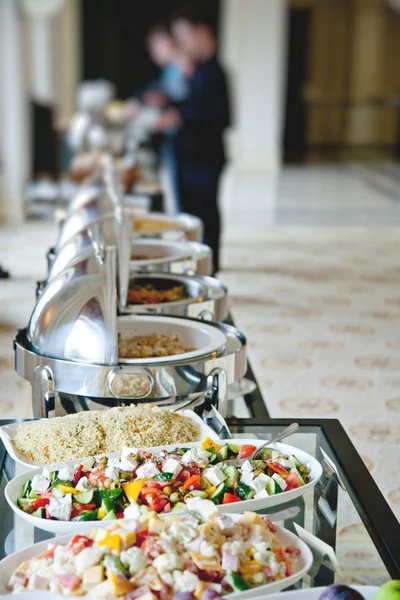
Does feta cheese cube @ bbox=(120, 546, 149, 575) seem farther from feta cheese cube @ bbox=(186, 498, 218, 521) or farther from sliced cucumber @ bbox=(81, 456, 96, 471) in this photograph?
sliced cucumber @ bbox=(81, 456, 96, 471)

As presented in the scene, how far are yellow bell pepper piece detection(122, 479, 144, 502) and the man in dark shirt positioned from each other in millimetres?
4054

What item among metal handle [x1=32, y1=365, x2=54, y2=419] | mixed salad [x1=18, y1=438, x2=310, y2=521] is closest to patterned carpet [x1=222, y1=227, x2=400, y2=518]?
metal handle [x1=32, y1=365, x2=54, y2=419]

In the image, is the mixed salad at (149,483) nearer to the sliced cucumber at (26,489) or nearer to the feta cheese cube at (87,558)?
the sliced cucumber at (26,489)

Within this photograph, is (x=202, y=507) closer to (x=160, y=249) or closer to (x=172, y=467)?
(x=172, y=467)

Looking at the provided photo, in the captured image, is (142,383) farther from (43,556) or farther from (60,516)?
(43,556)

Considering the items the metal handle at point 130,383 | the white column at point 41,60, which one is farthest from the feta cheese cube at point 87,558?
the white column at point 41,60

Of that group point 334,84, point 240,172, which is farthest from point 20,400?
point 334,84

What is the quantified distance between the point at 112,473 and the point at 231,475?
0.55ft

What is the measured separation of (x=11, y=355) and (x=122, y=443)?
8.30ft

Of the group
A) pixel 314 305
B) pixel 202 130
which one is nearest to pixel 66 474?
pixel 314 305

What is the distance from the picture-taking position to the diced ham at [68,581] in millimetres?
970

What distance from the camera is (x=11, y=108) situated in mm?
8430

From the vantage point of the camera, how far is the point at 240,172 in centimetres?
1396

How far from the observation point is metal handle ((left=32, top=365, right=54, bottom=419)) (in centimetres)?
167
